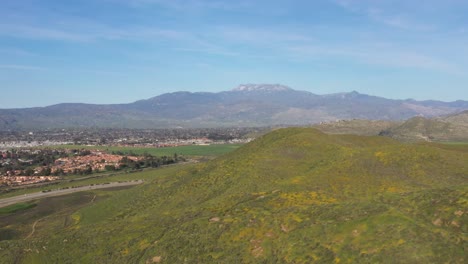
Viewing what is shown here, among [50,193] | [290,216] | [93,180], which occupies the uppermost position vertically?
[290,216]

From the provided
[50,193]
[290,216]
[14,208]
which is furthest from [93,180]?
[290,216]

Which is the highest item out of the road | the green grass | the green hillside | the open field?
the green hillside

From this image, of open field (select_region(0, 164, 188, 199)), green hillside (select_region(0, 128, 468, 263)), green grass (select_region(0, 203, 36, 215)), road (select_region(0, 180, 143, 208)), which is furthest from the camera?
open field (select_region(0, 164, 188, 199))

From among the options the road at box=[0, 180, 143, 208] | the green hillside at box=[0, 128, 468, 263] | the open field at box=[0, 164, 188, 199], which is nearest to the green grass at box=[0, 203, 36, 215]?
the road at box=[0, 180, 143, 208]

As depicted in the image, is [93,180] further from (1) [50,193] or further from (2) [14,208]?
(2) [14,208]

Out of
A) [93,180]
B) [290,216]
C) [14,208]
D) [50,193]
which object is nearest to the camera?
[290,216]

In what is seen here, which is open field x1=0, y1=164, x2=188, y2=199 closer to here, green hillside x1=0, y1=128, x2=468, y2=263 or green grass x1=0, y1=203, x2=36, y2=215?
green grass x1=0, y1=203, x2=36, y2=215

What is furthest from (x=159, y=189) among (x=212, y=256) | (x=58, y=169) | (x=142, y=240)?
(x=58, y=169)

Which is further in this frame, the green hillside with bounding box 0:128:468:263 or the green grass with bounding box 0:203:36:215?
the green grass with bounding box 0:203:36:215

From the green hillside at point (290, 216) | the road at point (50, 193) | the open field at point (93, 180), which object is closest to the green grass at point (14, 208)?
the road at point (50, 193)
